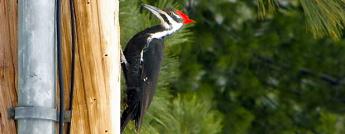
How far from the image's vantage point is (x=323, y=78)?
995 cm

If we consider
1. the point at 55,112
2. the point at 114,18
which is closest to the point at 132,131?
the point at 114,18

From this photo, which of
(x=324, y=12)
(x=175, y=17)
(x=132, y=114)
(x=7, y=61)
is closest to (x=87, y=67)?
(x=7, y=61)

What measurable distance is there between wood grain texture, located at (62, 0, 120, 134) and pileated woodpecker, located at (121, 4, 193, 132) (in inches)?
43.0

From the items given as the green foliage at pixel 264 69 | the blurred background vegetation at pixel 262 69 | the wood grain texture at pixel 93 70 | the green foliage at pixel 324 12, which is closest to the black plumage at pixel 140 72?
the green foliage at pixel 324 12

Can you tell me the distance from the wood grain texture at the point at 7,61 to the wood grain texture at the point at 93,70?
0.13 metres

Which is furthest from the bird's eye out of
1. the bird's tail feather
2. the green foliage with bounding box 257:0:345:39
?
the bird's tail feather

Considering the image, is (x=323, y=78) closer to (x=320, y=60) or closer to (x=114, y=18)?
(x=320, y=60)

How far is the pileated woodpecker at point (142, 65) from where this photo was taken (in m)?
4.12

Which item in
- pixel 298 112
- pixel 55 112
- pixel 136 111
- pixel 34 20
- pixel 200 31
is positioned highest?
pixel 34 20

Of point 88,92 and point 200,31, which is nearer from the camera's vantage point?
point 88,92

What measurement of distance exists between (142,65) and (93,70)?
1.52m

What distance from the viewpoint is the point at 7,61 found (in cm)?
280

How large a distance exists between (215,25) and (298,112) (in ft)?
3.74

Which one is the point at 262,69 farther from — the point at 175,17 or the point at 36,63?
the point at 36,63
